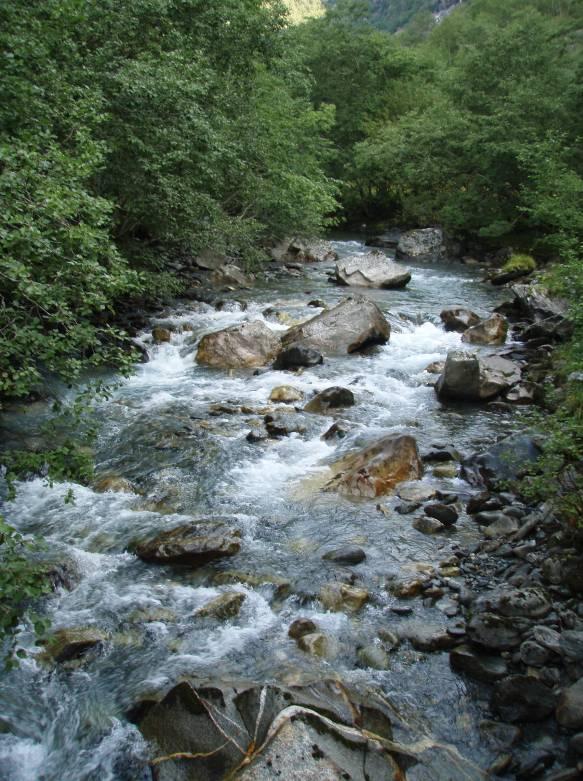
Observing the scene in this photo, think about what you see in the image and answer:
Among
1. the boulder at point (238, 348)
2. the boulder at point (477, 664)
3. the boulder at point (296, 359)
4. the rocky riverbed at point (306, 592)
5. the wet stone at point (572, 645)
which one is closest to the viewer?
the rocky riverbed at point (306, 592)

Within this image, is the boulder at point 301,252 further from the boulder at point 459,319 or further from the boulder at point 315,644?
the boulder at point 315,644

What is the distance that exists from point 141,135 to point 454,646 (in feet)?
36.7

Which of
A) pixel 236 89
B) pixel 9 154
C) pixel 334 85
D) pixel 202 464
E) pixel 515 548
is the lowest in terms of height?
pixel 202 464

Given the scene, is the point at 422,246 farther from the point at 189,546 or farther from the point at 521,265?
the point at 189,546

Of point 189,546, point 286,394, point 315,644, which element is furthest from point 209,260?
point 315,644

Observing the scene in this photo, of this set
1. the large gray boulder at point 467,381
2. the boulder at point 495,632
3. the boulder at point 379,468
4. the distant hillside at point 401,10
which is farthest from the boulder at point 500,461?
the distant hillside at point 401,10

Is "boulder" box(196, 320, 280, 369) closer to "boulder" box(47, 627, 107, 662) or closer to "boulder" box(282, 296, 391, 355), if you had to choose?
"boulder" box(282, 296, 391, 355)

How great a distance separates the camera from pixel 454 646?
569 centimetres

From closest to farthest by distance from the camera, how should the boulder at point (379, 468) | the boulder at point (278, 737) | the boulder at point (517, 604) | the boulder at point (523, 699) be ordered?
the boulder at point (278, 737) < the boulder at point (523, 699) < the boulder at point (517, 604) < the boulder at point (379, 468)

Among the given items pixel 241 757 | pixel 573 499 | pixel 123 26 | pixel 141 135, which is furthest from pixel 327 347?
pixel 241 757

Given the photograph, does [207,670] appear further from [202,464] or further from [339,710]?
[202,464]

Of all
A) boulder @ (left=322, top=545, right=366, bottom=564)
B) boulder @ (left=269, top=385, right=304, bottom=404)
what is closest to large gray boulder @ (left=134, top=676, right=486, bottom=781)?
boulder @ (left=322, top=545, right=366, bottom=564)

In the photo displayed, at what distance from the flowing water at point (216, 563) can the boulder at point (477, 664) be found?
114 millimetres

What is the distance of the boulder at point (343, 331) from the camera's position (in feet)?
49.3
